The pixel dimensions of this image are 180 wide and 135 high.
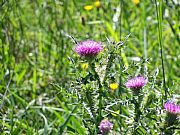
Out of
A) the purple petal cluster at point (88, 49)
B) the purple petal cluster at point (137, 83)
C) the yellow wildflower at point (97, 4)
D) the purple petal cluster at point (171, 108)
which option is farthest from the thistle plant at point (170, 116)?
the yellow wildflower at point (97, 4)

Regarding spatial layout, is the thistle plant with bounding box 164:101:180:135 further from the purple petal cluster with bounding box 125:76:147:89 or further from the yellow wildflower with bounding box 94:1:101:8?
the yellow wildflower with bounding box 94:1:101:8

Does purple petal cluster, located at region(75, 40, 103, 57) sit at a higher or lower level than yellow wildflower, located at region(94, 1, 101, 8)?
lower

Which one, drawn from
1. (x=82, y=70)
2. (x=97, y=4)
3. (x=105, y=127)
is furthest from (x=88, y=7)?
(x=105, y=127)

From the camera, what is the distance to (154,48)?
9.37 ft

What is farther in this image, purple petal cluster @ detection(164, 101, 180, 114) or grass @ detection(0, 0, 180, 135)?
grass @ detection(0, 0, 180, 135)

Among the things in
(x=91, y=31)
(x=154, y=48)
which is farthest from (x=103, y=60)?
(x=91, y=31)

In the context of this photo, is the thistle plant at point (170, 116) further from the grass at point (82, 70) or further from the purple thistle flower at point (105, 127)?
the purple thistle flower at point (105, 127)

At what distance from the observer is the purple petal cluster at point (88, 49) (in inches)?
61.5

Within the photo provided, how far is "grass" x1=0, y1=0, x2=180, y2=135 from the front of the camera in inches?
63.1

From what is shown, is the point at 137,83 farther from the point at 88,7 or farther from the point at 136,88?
the point at 88,7

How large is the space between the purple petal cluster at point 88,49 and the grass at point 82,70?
0.03 metres

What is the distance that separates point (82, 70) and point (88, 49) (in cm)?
82

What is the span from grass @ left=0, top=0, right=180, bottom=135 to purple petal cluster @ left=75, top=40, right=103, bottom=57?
0.03m

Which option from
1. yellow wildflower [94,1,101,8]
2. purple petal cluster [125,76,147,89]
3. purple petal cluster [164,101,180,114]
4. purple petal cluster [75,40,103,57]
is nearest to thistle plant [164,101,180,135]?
purple petal cluster [164,101,180,114]
